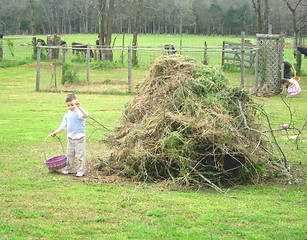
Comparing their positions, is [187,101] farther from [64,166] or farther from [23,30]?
[23,30]

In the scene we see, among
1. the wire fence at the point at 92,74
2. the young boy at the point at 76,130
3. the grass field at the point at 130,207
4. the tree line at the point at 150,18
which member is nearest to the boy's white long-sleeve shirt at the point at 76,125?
the young boy at the point at 76,130

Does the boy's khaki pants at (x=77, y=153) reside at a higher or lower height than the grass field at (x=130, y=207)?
higher

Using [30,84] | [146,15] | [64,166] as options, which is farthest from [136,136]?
[146,15]

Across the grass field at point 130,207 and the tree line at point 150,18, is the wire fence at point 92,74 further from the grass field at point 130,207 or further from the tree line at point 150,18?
the tree line at point 150,18

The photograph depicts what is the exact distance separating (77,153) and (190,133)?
6.37ft

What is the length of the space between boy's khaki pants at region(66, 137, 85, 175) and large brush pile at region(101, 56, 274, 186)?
21.7 inches

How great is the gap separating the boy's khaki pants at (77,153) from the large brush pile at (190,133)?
550 mm

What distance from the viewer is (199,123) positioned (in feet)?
30.8

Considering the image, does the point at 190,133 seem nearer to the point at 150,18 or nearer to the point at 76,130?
the point at 76,130

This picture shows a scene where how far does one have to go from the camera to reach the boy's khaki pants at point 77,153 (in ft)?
32.3

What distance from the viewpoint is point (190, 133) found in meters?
9.40

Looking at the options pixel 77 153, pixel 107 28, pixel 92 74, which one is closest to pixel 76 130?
pixel 77 153

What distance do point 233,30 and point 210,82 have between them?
74701 mm

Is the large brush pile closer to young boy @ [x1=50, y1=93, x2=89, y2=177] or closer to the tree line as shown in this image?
young boy @ [x1=50, y1=93, x2=89, y2=177]
